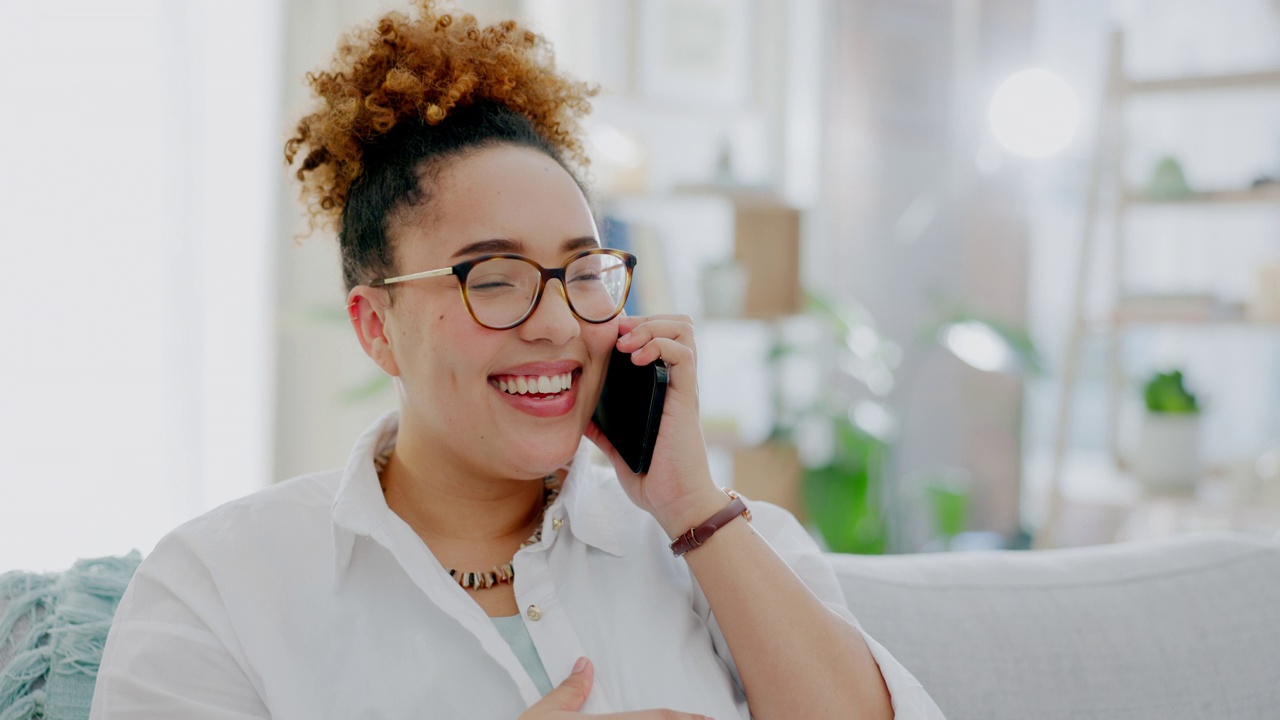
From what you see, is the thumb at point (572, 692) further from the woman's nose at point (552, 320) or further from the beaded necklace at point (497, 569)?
the woman's nose at point (552, 320)

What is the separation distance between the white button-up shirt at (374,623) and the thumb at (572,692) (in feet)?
0.09

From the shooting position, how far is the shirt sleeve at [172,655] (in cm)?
104

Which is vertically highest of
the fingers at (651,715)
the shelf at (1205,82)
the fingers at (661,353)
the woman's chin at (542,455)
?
the shelf at (1205,82)

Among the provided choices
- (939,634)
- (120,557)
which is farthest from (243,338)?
(939,634)

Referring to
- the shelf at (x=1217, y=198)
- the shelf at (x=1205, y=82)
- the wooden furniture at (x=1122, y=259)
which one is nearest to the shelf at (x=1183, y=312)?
the wooden furniture at (x=1122, y=259)

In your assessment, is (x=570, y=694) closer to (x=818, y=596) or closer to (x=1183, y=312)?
(x=818, y=596)

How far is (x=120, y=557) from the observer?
4.35ft

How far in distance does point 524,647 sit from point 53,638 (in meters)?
0.53

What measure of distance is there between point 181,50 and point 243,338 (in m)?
0.77

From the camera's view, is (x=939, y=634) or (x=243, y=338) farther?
(x=243, y=338)

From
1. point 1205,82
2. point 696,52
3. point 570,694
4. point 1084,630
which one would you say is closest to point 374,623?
point 570,694

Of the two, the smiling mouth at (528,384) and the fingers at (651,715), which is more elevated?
the smiling mouth at (528,384)

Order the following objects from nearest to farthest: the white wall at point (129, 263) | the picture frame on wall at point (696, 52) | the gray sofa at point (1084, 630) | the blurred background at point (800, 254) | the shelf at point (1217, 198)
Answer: the gray sofa at point (1084, 630), the white wall at point (129, 263), the blurred background at point (800, 254), the shelf at point (1217, 198), the picture frame on wall at point (696, 52)

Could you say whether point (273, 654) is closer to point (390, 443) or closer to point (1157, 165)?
point (390, 443)
